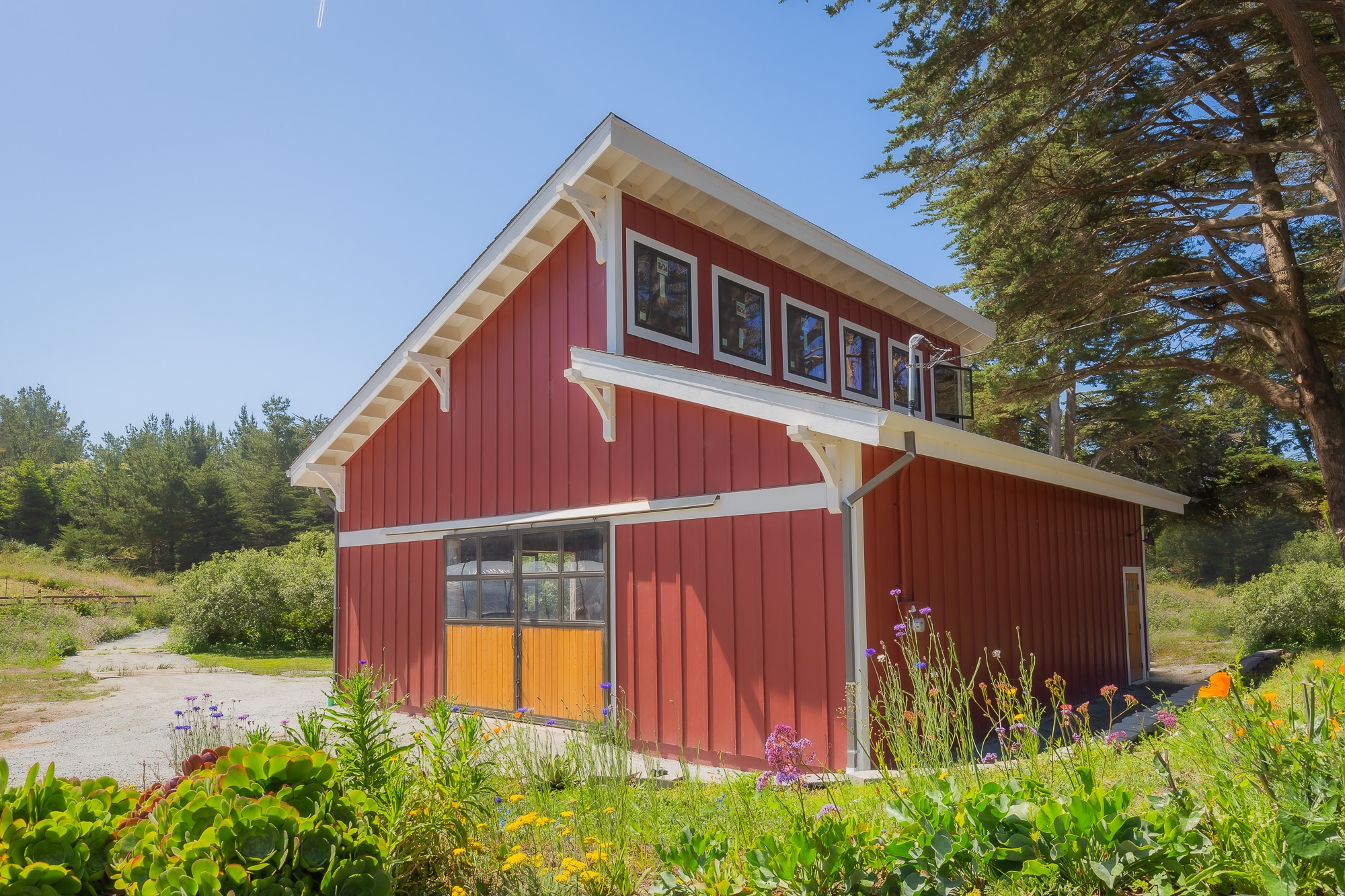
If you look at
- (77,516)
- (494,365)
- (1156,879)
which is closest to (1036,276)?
(494,365)

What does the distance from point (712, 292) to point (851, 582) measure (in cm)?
404

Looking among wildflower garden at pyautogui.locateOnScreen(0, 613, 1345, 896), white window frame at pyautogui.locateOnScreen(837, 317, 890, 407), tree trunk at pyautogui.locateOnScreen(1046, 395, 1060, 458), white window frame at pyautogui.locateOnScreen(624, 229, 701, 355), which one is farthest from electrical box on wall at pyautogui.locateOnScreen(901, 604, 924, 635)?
tree trunk at pyautogui.locateOnScreen(1046, 395, 1060, 458)

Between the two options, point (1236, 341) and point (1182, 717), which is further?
point (1236, 341)

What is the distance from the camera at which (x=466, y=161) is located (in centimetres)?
995

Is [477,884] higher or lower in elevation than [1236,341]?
lower

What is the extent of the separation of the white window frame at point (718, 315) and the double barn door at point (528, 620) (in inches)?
97.3

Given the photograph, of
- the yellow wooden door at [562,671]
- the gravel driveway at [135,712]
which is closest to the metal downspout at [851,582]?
the yellow wooden door at [562,671]

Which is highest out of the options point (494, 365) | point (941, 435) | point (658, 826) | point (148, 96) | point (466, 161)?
point (148, 96)

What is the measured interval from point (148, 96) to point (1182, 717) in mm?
13070

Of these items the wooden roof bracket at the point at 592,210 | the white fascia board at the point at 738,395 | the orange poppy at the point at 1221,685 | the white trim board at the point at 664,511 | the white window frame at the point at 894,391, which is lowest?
the orange poppy at the point at 1221,685

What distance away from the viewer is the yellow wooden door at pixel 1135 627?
11.7m

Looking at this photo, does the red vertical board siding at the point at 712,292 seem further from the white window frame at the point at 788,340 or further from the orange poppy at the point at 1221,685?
the orange poppy at the point at 1221,685

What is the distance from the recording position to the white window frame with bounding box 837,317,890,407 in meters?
10.9

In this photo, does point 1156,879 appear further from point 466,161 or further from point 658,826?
point 466,161
